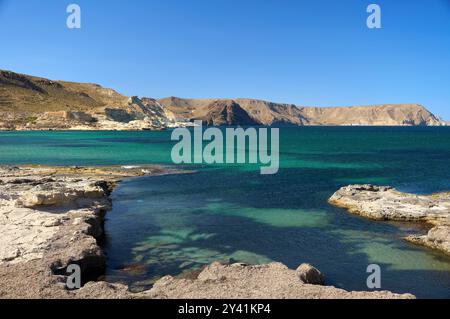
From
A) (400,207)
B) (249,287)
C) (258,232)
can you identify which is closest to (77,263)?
(249,287)

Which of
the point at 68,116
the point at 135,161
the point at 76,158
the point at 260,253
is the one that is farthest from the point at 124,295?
the point at 68,116

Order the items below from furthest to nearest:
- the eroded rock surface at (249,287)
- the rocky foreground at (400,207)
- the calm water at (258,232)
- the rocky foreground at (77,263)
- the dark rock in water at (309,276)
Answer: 1. the rocky foreground at (400,207)
2. the calm water at (258,232)
3. the dark rock in water at (309,276)
4. the rocky foreground at (77,263)
5. the eroded rock surface at (249,287)

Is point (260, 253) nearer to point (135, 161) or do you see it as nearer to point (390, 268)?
point (390, 268)

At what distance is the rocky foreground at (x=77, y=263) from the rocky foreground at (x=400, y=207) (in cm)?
1381

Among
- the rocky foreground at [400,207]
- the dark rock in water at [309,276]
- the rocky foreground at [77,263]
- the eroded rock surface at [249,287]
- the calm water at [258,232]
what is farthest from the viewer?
the rocky foreground at [400,207]

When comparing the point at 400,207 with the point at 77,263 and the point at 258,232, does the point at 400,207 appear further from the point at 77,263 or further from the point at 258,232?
the point at 77,263

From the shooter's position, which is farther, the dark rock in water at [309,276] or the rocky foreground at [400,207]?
the rocky foreground at [400,207]

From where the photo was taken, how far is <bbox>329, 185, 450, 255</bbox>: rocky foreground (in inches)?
1153

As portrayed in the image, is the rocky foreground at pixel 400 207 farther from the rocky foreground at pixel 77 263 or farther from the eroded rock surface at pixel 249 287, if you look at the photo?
the eroded rock surface at pixel 249 287

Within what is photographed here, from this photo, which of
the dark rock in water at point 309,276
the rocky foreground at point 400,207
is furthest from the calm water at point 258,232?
the dark rock in water at point 309,276

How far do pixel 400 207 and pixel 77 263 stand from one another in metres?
26.9

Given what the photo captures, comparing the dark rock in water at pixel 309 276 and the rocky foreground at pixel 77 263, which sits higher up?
the rocky foreground at pixel 77 263

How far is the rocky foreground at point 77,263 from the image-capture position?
14.8 metres

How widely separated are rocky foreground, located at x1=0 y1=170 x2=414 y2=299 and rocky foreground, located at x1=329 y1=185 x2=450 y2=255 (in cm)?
1381
